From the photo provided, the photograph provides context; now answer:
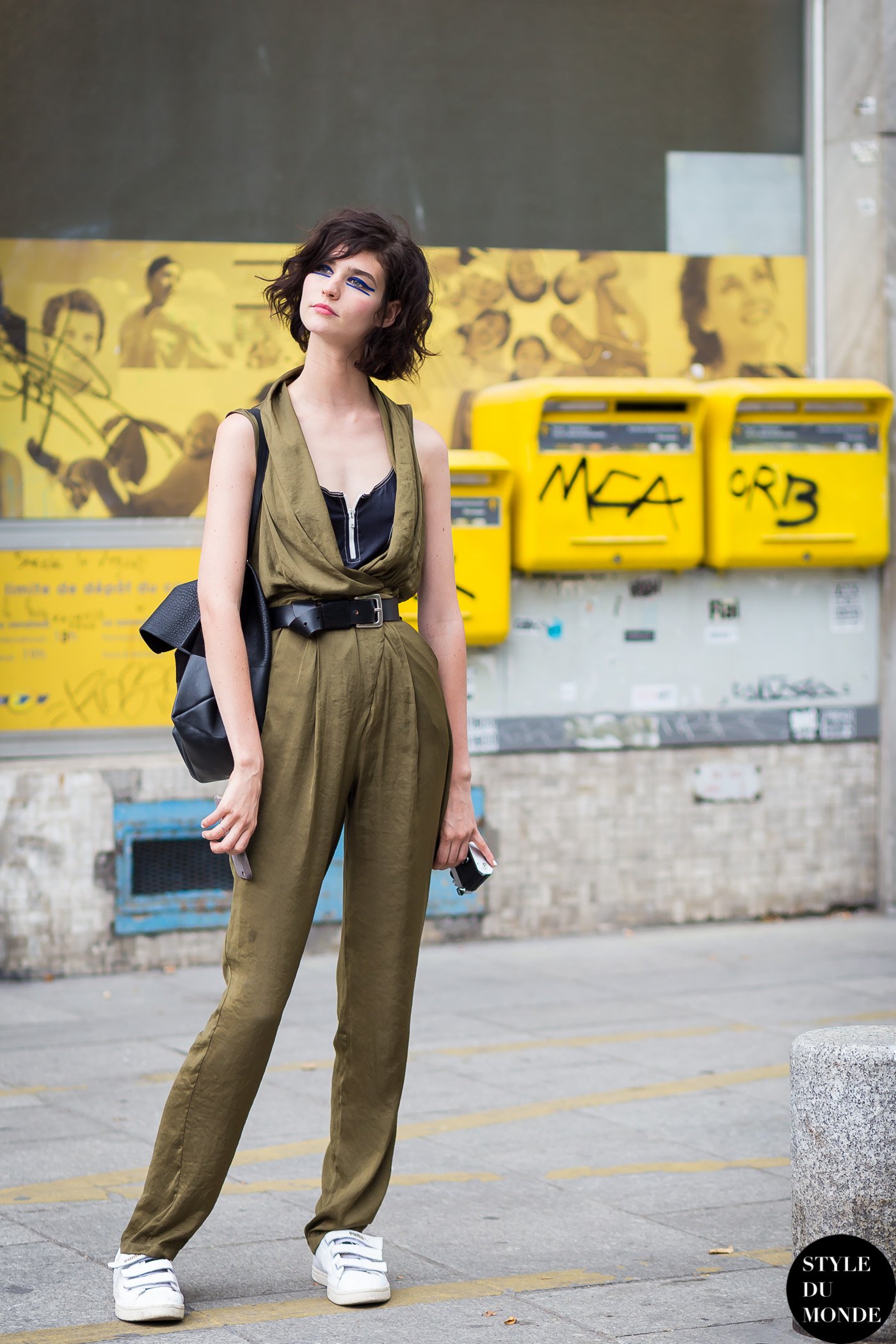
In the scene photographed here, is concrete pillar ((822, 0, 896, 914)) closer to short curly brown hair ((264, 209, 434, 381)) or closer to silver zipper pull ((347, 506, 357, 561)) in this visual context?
short curly brown hair ((264, 209, 434, 381))

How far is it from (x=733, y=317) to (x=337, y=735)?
518 centimetres

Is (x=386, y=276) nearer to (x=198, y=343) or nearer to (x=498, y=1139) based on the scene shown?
(x=498, y=1139)

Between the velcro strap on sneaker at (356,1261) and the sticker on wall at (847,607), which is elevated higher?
the sticker on wall at (847,607)

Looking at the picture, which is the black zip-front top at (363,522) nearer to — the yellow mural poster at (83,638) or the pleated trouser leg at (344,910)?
the pleated trouser leg at (344,910)

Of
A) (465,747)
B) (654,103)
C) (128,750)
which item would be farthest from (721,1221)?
(654,103)

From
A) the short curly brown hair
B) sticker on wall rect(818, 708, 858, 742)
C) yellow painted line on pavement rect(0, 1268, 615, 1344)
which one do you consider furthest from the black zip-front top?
sticker on wall rect(818, 708, 858, 742)

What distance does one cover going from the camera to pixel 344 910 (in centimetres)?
341

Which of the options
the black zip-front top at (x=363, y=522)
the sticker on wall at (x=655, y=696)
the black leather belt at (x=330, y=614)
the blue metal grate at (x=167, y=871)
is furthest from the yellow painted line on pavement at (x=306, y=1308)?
the sticker on wall at (x=655, y=696)

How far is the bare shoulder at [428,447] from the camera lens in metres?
3.55

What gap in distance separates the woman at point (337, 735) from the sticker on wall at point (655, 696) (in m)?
4.07

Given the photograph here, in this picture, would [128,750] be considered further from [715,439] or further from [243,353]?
[715,439]

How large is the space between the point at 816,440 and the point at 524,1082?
3438 mm

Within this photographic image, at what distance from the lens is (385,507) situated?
3.42 metres

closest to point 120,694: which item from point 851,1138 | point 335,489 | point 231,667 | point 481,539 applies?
point 481,539
